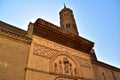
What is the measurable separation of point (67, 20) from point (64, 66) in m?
10.6

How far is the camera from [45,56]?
8.04 m

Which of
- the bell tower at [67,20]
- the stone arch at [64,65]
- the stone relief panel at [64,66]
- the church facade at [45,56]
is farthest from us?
the bell tower at [67,20]

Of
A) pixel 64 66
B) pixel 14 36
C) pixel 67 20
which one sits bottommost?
pixel 64 66

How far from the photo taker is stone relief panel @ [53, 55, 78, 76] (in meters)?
8.23

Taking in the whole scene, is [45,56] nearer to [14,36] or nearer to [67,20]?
[14,36]

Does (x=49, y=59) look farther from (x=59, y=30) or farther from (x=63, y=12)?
(x=63, y=12)

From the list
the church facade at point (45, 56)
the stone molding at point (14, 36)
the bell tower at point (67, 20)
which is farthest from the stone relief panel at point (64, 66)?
the bell tower at point (67, 20)

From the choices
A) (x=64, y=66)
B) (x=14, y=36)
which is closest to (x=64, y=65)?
(x=64, y=66)

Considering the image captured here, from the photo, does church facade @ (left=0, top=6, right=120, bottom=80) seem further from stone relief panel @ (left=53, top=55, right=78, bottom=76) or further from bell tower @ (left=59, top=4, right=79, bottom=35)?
bell tower @ (left=59, top=4, right=79, bottom=35)

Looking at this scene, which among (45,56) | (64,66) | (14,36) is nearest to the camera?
(14,36)

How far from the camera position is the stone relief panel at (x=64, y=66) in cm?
823

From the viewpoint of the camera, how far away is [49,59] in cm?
811

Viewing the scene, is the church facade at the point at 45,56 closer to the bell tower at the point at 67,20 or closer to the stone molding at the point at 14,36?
the stone molding at the point at 14,36

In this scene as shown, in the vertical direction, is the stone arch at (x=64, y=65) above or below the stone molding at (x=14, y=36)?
below
